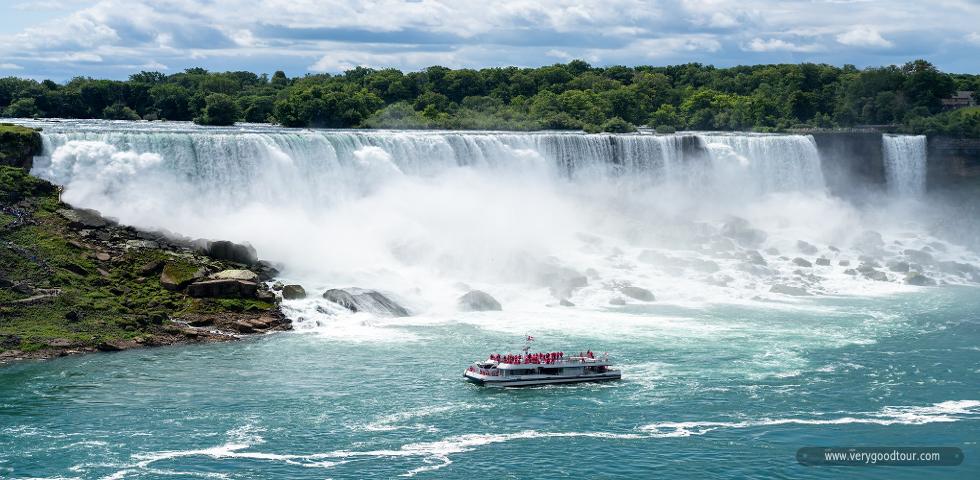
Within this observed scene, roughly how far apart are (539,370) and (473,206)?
28.8 m

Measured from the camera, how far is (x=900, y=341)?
48.6 m

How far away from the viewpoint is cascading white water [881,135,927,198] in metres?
87.8

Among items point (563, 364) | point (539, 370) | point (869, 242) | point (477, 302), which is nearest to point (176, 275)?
point (477, 302)

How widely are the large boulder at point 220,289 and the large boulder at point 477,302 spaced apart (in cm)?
1031

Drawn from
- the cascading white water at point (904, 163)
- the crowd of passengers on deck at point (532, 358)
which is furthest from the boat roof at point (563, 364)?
the cascading white water at point (904, 163)

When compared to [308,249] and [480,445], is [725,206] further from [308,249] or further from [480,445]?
[480,445]

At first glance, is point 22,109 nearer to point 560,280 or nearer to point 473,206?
point 473,206

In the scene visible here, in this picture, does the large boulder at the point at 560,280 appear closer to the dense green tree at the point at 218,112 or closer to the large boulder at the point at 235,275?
the large boulder at the point at 235,275

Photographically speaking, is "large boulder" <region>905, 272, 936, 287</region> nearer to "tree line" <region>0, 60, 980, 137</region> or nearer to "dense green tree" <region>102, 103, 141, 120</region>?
"tree line" <region>0, 60, 980, 137</region>

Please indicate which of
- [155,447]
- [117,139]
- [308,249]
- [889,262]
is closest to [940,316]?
[889,262]

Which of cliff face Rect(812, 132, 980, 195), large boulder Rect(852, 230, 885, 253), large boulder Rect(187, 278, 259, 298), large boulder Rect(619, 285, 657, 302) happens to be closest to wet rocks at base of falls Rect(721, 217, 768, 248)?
large boulder Rect(852, 230, 885, 253)

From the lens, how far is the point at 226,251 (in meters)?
54.4

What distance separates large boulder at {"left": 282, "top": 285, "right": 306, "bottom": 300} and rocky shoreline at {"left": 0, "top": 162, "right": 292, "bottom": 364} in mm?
523

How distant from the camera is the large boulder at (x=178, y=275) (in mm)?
50594
